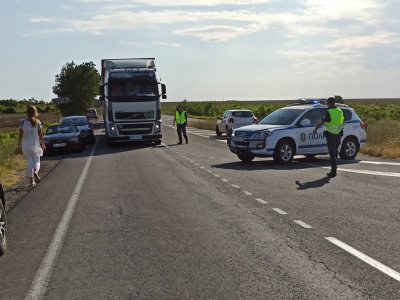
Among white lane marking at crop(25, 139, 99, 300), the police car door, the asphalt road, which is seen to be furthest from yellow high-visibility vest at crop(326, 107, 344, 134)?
white lane marking at crop(25, 139, 99, 300)

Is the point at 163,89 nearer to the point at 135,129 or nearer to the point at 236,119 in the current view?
the point at 135,129

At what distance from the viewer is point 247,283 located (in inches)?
204

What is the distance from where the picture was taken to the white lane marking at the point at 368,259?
5.37m

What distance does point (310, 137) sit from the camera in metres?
17.1

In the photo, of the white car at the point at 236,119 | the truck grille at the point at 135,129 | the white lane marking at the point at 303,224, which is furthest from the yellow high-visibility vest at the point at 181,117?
the white lane marking at the point at 303,224

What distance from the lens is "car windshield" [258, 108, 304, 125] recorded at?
1731 centimetres

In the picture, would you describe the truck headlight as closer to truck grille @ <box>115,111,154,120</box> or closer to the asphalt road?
truck grille @ <box>115,111,154,120</box>

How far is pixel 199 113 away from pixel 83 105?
1106 inches

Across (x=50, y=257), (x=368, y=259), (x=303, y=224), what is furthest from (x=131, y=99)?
(x=368, y=259)

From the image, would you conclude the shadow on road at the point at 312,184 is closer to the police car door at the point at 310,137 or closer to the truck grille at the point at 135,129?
the police car door at the point at 310,137

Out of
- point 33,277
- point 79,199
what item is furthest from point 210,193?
point 33,277

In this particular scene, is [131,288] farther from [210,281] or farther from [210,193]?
[210,193]

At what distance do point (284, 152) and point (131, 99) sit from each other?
33.5 feet

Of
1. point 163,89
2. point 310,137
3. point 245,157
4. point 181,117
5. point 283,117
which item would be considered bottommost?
point 245,157
